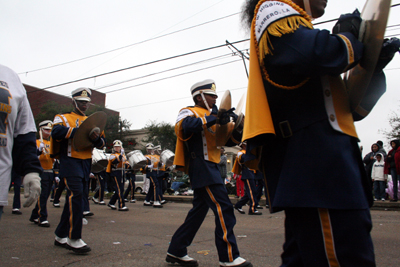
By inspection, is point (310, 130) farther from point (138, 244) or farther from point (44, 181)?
point (44, 181)

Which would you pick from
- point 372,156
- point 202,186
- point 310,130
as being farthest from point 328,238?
point 372,156

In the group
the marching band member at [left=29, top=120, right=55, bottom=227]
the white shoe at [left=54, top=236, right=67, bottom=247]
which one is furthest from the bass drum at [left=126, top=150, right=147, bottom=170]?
the white shoe at [left=54, top=236, right=67, bottom=247]

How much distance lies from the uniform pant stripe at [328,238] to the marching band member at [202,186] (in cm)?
202

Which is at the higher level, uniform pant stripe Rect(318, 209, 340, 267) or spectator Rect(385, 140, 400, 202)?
spectator Rect(385, 140, 400, 202)

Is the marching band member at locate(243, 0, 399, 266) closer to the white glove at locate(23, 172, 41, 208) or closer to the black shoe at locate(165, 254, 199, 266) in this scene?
the white glove at locate(23, 172, 41, 208)

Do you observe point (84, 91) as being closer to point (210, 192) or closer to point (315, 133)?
point (210, 192)

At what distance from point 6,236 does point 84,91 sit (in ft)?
8.45

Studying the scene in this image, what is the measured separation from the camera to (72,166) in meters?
4.79

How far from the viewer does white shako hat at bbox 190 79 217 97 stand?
4402 millimetres

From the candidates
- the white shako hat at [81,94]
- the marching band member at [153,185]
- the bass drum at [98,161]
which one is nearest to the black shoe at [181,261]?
the white shako hat at [81,94]

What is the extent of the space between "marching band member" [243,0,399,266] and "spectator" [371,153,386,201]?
1090 centimetres

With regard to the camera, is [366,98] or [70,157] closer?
[366,98]

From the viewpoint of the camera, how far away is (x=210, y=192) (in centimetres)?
371

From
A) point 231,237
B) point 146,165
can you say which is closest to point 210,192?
point 231,237
